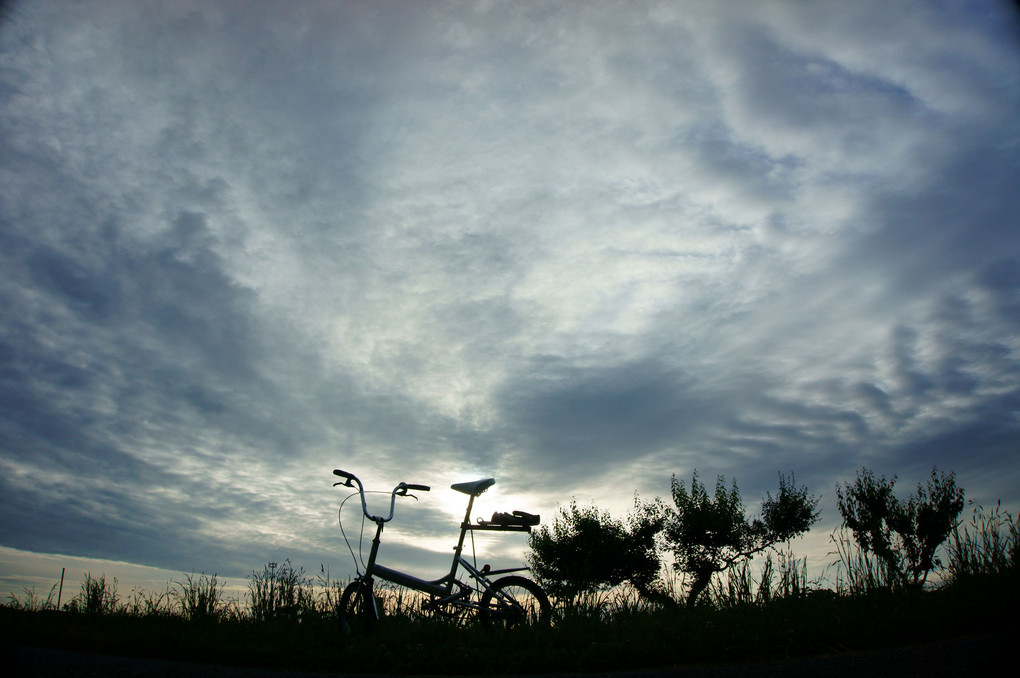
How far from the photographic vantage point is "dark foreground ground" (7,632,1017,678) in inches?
186

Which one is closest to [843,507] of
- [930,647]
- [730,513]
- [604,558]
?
[730,513]

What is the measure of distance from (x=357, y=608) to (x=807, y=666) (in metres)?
5.64

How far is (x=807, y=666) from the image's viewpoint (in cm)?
Answer: 524

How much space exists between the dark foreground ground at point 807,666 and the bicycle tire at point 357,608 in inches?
58.2

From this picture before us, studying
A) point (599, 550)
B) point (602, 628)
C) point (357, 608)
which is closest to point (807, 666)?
point (602, 628)

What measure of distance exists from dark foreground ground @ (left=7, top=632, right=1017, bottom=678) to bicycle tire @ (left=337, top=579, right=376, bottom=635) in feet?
4.85

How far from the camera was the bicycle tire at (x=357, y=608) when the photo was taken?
7.69m

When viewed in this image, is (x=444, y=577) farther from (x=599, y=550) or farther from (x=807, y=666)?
(x=599, y=550)

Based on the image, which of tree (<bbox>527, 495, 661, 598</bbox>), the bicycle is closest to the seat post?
the bicycle

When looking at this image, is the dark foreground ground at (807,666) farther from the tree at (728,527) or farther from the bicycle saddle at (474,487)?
the tree at (728,527)

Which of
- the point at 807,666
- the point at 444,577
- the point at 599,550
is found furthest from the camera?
the point at 599,550

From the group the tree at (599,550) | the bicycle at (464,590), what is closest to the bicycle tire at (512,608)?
the bicycle at (464,590)

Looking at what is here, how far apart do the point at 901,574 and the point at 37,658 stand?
10796mm

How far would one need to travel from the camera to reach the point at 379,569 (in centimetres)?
793
